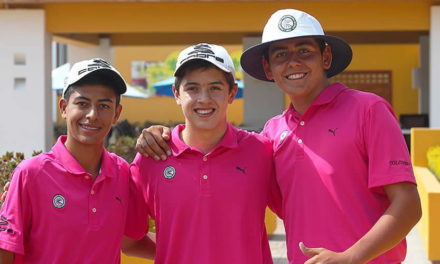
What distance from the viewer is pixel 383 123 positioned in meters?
2.61

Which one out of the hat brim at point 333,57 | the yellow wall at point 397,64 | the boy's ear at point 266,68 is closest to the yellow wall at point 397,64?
the yellow wall at point 397,64

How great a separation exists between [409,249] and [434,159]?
1.70 metres

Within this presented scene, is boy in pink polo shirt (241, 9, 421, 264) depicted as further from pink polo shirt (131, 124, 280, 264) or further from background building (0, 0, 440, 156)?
background building (0, 0, 440, 156)

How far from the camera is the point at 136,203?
124 inches

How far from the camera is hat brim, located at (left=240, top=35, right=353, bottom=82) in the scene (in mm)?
3037

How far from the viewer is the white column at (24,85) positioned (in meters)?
12.1

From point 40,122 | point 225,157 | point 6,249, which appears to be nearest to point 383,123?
point 225,157

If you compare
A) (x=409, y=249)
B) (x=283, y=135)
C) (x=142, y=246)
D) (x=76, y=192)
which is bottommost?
(x=409, y=249)

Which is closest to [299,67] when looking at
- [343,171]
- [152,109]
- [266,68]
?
[266,68]

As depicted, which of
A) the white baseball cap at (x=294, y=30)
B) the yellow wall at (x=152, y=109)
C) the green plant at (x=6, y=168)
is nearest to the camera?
the white baseball cap at (x=294, y=30)

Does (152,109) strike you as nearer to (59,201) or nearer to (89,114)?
(89,114)

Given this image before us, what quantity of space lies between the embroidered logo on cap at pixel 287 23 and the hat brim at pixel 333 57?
0.26 ft

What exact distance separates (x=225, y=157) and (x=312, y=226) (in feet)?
1.77

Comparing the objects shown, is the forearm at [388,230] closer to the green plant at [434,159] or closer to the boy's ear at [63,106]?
the boy's ear at [63,106]
